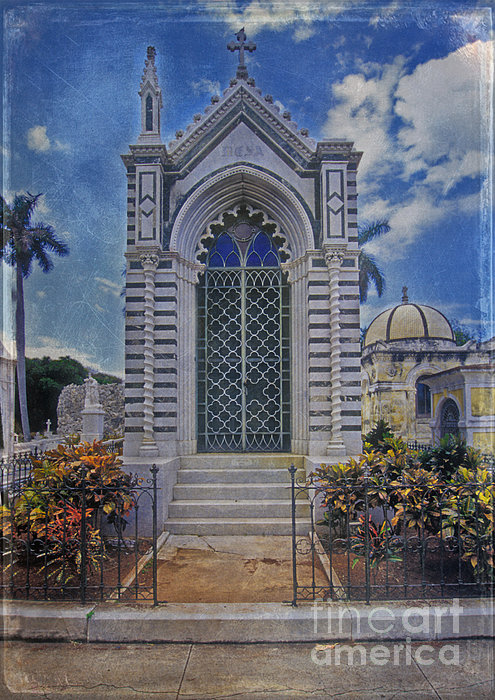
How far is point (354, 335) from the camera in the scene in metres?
9.84

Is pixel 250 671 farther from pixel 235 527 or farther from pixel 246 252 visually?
pixel 246 252

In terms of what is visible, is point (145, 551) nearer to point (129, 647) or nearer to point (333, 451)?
point (129, 647)

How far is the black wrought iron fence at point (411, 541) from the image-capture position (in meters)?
5.25

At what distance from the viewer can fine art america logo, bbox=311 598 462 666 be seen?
4.51m

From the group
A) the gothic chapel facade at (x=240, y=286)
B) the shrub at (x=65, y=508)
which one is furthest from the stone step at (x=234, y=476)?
the shrub at (x=65, y=508)

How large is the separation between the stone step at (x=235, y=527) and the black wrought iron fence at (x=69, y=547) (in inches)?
39.8

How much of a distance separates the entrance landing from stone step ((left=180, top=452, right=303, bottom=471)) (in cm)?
176

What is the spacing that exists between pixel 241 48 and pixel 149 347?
6.94m

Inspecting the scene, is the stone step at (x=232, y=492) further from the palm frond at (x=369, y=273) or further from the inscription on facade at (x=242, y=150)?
the palm frond at (x=369, y=273)

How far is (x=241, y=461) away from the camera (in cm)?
960

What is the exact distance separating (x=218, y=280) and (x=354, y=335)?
346 centimetres

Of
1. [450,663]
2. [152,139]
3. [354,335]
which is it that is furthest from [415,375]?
[450,663]

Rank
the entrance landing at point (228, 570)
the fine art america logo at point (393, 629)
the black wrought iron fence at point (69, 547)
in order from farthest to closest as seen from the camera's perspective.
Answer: the entrance landing at point (228, 570) → the black wrought iron fence at point (69, 547) → the fine art america logo at point (393, 629)

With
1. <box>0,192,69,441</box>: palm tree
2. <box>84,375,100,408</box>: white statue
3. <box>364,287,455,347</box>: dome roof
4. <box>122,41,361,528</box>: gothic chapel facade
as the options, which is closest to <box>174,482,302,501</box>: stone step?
<box>122,41,361,528</box>: gothic chapel facade
